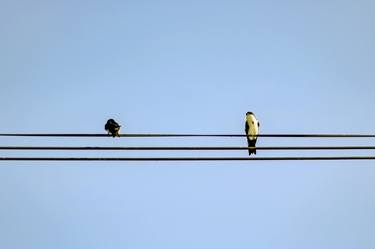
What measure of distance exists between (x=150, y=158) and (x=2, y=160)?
2219 millimetres

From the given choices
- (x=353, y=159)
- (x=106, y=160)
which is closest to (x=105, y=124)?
(x=106, y=160)

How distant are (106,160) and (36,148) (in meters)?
1.06

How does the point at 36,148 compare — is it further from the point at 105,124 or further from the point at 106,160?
the point at 105,124

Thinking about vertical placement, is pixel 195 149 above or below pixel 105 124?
below

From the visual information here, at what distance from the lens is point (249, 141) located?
17.4m

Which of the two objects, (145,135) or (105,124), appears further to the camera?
(105,124)

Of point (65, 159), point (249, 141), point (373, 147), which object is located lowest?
point (65, 159)

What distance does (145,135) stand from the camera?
376 inches

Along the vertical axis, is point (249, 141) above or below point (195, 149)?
above

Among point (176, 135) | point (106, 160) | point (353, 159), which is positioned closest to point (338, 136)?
point (353, 159)

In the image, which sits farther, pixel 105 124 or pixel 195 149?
pixel 105 124

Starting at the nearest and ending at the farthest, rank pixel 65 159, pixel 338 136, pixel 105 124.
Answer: pixel 65 159, pixel 338 136, pixel 105 124

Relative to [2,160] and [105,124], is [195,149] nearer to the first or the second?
[2,160]

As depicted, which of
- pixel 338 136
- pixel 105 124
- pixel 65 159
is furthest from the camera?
pixel 105 124
